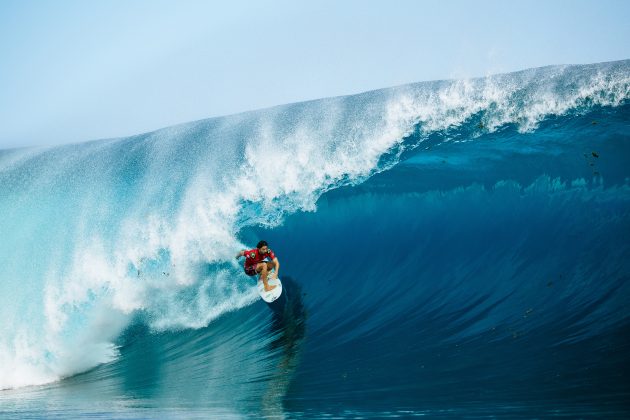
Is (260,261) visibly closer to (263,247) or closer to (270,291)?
(263,247)

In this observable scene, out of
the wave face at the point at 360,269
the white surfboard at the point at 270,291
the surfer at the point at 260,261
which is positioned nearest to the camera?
the wave face at the point at 360,269

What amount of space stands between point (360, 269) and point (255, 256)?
2031mm

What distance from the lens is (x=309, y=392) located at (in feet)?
17.0

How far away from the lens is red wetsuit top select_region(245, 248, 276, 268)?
759 centimetres

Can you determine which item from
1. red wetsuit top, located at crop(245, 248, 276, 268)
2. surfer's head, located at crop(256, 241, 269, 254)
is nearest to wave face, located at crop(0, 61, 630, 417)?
red wetsuit top, located at crop(245, 248, 276, 268)

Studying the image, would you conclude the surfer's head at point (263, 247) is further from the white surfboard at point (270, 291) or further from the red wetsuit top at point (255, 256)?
the white surfboard at point (270, 291)

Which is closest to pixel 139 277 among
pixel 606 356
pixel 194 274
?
pixel 194 274

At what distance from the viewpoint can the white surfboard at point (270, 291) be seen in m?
7.98

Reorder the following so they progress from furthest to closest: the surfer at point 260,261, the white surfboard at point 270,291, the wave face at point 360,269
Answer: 1. the white surfboard at point 270,291
2. the surfer at point 260,261
3. the wave face at point 360,269

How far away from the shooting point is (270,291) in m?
8.03

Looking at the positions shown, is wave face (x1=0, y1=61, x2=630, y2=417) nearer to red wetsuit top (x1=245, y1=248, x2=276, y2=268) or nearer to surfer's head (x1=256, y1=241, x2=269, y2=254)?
red wetsuit top (x1=245, y1=248, x2=276, y2=268)

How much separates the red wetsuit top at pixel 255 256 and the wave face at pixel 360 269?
2.80 feet

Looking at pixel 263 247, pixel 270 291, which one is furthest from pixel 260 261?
pixel 270 291

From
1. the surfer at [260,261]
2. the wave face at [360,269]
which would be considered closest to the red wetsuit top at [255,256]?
the surfer at [260,261]
